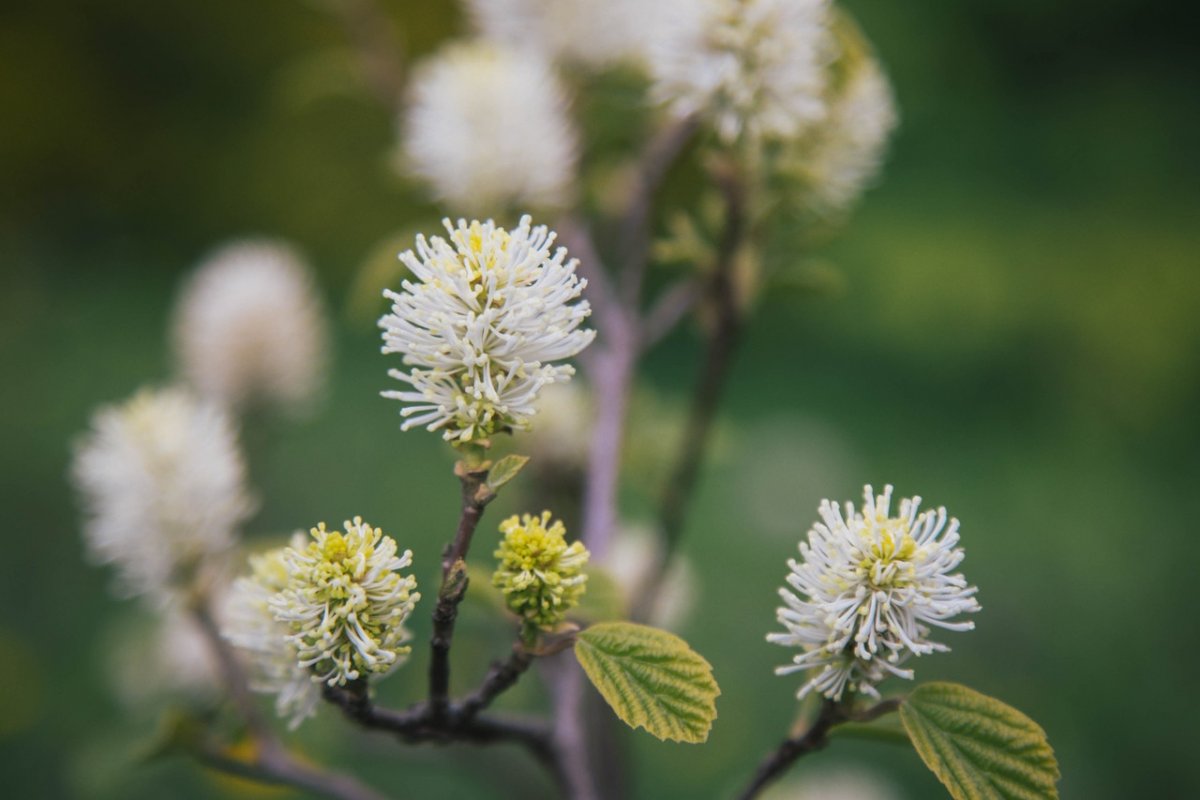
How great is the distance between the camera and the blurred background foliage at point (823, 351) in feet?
4.66

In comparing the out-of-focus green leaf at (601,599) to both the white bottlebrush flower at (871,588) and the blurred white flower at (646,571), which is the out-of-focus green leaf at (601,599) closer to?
the white bottlebrush flower at (871,588)

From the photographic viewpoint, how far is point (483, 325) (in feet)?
1.04

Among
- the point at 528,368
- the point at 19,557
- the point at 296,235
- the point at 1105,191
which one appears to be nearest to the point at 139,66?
the point at 296,235

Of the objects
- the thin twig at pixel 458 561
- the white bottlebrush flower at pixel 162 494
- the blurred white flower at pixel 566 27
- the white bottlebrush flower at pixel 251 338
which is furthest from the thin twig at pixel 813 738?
the white bottlebrush flower at pixel 251 338

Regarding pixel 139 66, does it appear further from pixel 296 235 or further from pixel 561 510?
pixel 561 510

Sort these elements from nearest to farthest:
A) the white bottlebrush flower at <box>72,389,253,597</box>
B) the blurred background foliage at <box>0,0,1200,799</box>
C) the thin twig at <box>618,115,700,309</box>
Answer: the white bottlebrush flower at <box>72,389,253,597</box> → the thin twig at <box>618,115,700,309</box> → the blurred background foliage at <box>0,0,1200,799</box>

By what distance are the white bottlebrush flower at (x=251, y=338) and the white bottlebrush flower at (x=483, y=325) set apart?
530mm

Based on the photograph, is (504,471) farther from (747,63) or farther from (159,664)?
(159,664)

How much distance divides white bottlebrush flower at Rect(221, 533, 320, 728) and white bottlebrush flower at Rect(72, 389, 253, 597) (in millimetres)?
124

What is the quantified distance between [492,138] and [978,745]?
44cm

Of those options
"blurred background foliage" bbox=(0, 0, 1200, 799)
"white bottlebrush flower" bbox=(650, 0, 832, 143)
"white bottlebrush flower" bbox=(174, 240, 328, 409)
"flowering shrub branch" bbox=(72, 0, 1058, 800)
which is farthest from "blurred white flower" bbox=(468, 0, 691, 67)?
"blurred background foliage" bbox=(0, 0, 1200, 799)

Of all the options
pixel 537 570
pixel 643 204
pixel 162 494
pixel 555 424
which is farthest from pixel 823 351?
pixel 537 570

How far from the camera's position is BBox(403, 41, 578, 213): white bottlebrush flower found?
619 mm

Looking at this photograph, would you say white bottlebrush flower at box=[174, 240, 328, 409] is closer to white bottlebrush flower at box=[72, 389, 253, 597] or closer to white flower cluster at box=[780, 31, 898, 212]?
white bottlebrush flower at box=[72, 389, 253, 597]
